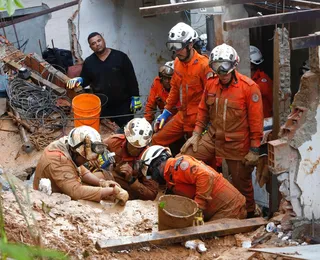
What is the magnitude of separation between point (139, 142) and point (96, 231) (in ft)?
5.88

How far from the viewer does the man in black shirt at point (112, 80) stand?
33.0ft

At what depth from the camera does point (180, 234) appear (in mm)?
5617

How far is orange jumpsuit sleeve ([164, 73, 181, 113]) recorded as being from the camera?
27.6 ft

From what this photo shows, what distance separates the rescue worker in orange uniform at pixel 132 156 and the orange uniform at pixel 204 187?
2.88ft

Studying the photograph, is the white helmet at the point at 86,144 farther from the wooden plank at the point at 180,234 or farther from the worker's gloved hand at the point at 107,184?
the wooden plank at the point at 180,234

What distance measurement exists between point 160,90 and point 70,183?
338 cm

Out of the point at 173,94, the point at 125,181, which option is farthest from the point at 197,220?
the point at 173,94

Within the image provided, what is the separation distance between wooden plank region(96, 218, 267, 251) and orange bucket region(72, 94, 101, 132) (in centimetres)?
401

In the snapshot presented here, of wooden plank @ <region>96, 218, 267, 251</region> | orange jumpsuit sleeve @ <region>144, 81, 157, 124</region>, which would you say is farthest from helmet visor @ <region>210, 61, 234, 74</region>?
orange jumpsuit sleeve @ <region>144, 81, 157, 124</region>

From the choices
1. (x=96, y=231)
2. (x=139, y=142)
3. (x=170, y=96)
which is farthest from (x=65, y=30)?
(x=96, y=231)

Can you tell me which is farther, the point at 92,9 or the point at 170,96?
the point at 92,9

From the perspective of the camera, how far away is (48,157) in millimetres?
6387

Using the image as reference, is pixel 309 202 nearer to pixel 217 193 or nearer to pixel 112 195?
pixel 217 193

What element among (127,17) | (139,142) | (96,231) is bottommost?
(96,231)
